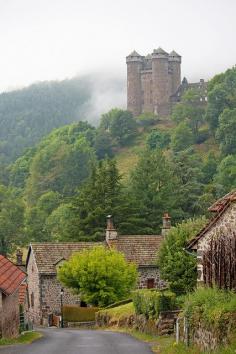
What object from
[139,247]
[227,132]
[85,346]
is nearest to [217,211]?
[85,346]

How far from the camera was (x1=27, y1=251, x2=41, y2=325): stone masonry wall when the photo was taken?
197 feet

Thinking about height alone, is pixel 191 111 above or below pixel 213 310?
above

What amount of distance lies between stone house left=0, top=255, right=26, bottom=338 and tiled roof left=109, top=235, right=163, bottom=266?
21.6 metres

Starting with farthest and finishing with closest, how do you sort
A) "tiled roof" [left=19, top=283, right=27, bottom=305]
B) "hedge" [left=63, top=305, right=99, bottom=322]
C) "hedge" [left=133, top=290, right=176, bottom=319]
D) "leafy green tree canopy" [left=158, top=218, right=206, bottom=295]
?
"tiled roof" [left=19, top=283, right=27, bottom=305] → "hedge" [left=63, top=305, right=99, bottom=322] → "leafy green tree canopy" [left=158, top=218, right=206, bottom=295] → "hedge" [left=133, top=290, right=176, bottom=319]

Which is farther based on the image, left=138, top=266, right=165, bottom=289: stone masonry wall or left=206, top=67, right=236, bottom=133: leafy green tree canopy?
left=206, top=67, right=236, bottom=133: leafy green tree canopy

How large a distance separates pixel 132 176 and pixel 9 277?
67.5 metres

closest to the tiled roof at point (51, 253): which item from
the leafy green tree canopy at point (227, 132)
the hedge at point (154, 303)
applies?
the hedge at point (154, 303)

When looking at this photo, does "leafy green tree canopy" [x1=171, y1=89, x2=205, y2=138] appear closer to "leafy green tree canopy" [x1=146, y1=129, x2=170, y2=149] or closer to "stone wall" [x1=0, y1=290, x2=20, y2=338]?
"leafy green tree canopy" [x1=146, y1=129, x2=170, y2=149]

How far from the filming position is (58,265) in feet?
196

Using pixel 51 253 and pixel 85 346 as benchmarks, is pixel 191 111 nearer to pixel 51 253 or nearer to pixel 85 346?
pixel 51 253

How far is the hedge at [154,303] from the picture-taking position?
Answer: 116 ft

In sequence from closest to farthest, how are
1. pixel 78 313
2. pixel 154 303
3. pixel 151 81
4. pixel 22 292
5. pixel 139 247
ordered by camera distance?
1. pixel 154 303
2. pixel 78 313
3. pixel 139 247
4. pixel 22 292
5. pixel 151 81

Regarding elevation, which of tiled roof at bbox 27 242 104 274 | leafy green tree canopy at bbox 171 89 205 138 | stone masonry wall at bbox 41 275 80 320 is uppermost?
leafy green tree canopy at bbox 171 89 205 138

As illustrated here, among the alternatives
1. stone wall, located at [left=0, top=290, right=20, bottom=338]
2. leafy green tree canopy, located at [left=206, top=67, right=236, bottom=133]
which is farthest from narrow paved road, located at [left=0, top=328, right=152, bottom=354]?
leafy green tree canopy, located at [left=206, top=67, right=236, bottom=133]
